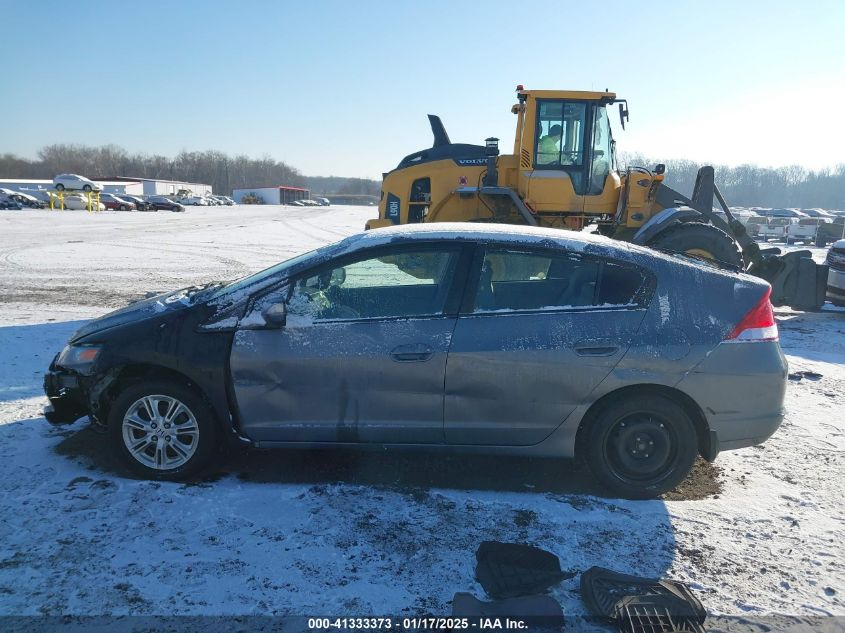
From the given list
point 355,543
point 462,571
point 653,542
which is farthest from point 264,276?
point 653,542

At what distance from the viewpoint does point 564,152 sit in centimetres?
970

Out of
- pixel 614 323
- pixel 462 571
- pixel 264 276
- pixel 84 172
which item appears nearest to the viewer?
pixel 462 571

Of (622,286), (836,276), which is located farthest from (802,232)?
(622,286)

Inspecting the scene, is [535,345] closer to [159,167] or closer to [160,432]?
[160,432]

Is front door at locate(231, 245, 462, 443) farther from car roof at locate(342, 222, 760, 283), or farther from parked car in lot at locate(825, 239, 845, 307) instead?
parked car in lot at locate(825, 239, 845, 307)

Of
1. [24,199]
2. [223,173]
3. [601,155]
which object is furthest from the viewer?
[223,173]

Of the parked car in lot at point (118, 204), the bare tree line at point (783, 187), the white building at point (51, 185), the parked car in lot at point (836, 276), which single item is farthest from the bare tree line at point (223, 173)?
the parked car in lot at point (836, 276)

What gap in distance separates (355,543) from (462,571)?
61cm

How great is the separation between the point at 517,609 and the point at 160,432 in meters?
2.50

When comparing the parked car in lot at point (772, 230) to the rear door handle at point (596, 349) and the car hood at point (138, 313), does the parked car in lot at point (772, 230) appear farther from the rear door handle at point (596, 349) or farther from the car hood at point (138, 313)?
the car hood at point (138, 313)

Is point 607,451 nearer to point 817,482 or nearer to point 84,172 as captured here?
point 817,482

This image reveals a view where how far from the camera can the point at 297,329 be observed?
363 cm

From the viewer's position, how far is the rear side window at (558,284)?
→ 12.0 feet

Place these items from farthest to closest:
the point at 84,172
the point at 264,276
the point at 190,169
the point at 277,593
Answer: the point at 190,169, the point at 84,172, the point at 264,276, the point at 277,593
